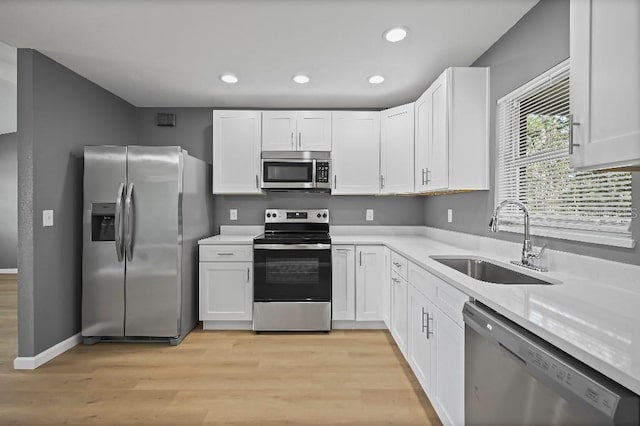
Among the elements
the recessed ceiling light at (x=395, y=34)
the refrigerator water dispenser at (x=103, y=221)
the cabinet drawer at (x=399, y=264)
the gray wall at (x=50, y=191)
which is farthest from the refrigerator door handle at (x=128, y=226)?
the recessed ceiling light at (x=395, y=34)

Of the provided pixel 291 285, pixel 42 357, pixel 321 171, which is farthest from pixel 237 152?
pixel 42 357

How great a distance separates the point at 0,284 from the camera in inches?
212

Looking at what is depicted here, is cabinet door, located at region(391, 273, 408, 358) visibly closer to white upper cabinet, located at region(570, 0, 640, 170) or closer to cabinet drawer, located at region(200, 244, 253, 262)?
cabinet drawer, located at region(200, 244, 253, 262)

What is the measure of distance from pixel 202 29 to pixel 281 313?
2.51 m

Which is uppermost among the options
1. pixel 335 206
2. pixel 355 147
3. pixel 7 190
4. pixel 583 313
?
pixel 355 147

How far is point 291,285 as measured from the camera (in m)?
3.40

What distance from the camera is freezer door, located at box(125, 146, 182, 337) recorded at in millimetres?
3105

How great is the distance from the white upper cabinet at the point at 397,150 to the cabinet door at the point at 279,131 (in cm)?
97

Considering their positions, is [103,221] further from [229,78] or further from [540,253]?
[540,253]

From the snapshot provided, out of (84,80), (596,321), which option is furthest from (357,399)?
(84,80)

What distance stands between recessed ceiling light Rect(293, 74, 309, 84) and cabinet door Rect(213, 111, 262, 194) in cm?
71

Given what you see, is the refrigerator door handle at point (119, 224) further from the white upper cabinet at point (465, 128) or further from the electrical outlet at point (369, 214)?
the white upper cabinet at point (465, 128)

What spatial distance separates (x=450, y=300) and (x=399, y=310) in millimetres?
1145

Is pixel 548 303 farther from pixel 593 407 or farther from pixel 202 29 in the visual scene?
pixel 202 29
